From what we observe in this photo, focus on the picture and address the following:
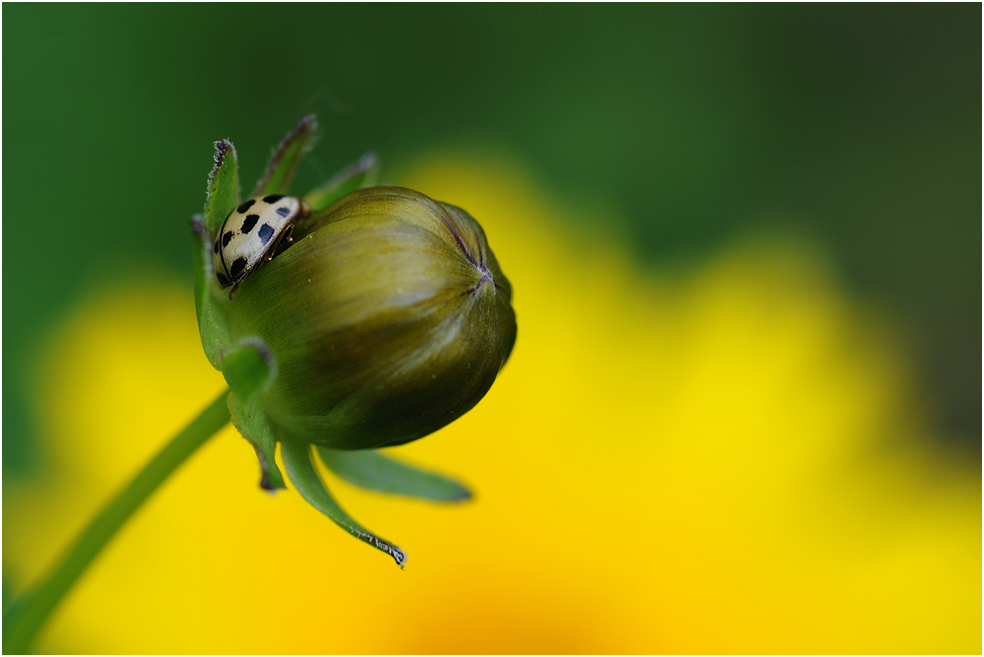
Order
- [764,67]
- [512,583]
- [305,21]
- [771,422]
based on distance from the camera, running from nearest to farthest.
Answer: [512,583] < [771,422] < [305,21] < [764,67]

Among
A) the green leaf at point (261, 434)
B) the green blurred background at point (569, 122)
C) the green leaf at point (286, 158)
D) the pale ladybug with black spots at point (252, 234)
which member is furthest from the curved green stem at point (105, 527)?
the green blurred background at point (569, 122)

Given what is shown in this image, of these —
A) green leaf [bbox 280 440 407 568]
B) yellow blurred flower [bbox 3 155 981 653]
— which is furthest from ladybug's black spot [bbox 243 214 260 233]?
yellow blurred flower [bbox 3 155 981 653]

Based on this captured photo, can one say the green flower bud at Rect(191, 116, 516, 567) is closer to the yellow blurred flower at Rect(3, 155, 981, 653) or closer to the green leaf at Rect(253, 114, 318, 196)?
the green leaf at Rect(253, 114, 318, 196)

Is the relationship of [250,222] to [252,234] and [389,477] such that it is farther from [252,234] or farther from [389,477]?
[389,477]

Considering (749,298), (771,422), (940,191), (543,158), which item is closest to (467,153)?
(543,158)

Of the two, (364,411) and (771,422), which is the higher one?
(364,411)

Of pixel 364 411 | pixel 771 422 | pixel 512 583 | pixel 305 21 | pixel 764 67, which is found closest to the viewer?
pixel 364 411

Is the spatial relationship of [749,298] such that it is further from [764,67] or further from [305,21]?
[305,21]

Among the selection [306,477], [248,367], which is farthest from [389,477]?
[248,367]
